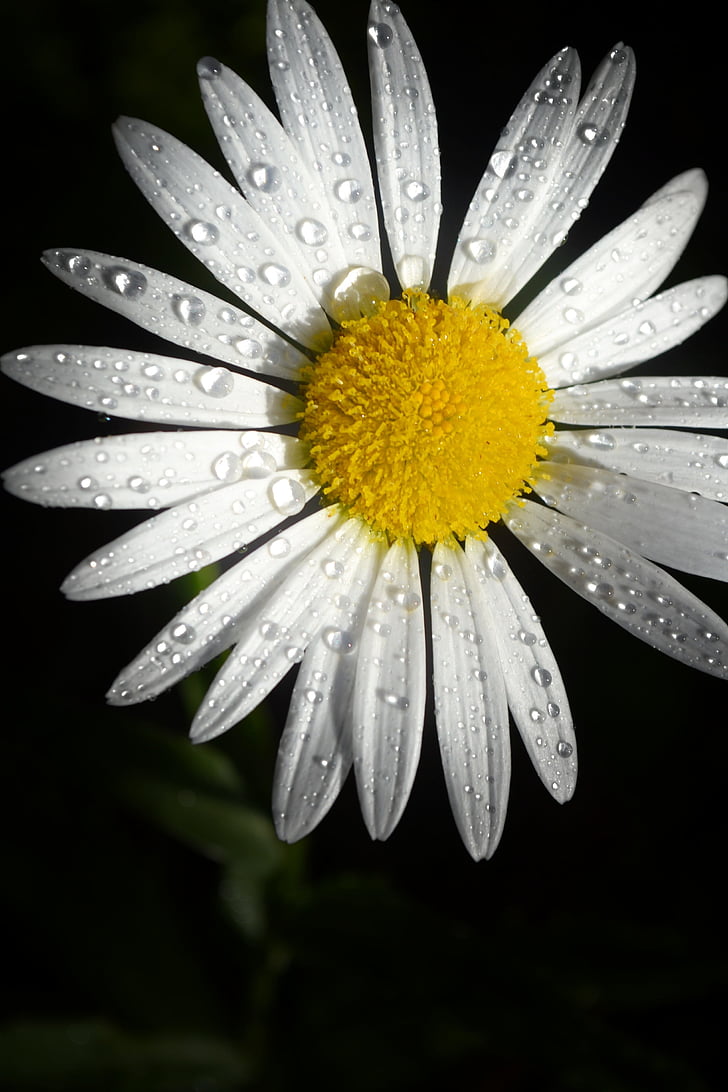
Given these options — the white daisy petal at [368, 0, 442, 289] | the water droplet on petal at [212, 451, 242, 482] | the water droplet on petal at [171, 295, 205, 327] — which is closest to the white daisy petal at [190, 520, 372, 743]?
the water droplet on petal at [212, 451, 242, 482]

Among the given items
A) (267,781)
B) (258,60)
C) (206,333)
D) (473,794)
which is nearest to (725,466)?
(473,794)

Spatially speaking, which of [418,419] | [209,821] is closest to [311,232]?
[418,419]

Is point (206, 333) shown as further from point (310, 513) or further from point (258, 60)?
point (258, 60)

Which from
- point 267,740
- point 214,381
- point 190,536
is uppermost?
point 214,381

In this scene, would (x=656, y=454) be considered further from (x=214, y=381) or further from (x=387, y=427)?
(x=214, y=381)

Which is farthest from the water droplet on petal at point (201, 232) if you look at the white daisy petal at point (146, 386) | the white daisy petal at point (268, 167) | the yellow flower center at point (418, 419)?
the yellow flower center at point (418, 419)

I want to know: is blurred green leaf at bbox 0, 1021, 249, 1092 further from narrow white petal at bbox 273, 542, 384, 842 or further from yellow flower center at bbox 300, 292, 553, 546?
yellow flower center at bbox 300, 292, 553, 546
